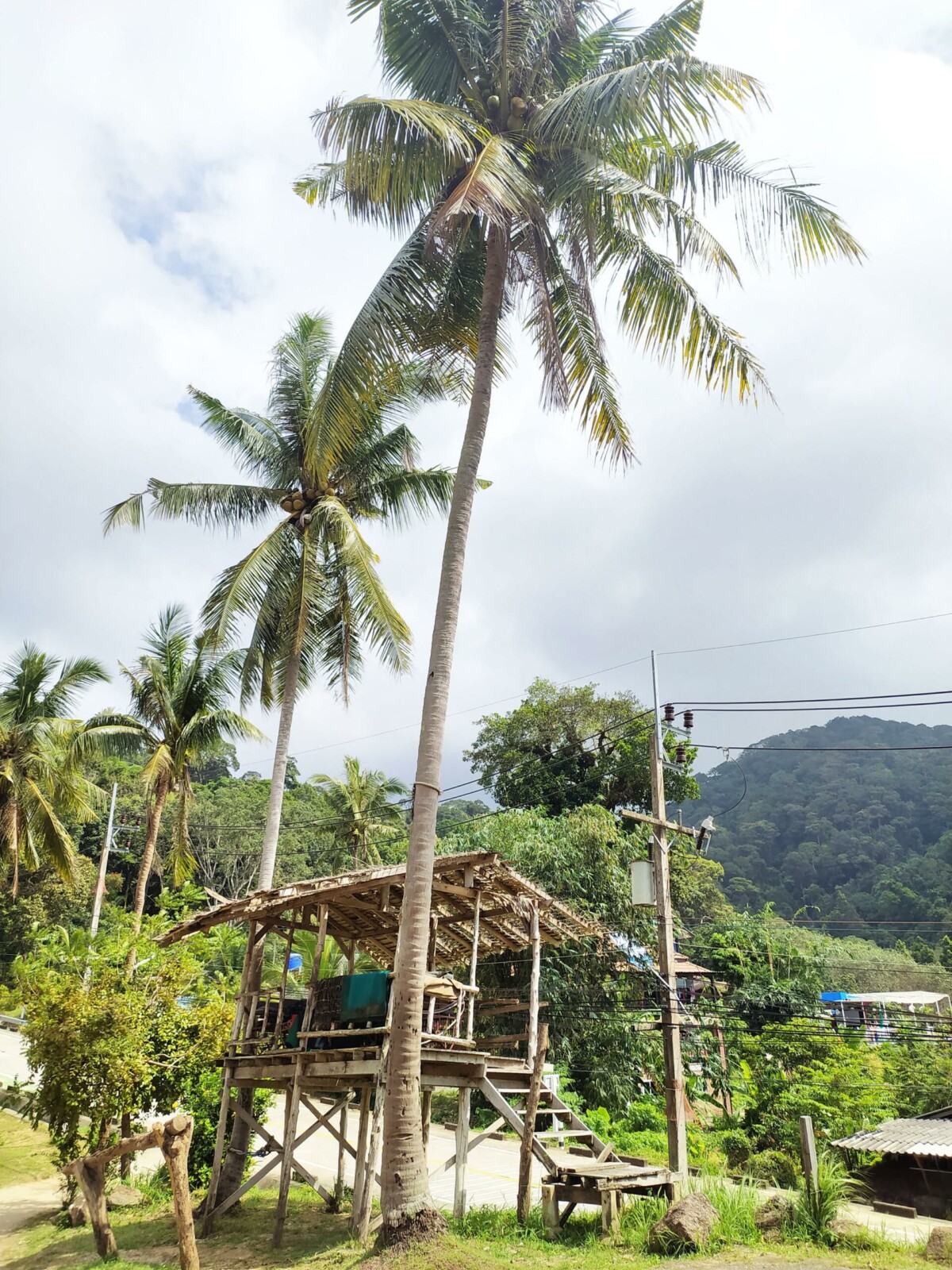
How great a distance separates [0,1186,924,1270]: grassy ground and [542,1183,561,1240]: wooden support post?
14cm

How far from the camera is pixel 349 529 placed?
1767cm

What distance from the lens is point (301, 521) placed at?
18766mm

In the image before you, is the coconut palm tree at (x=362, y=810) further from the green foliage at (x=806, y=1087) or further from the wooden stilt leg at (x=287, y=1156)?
the wooden stilt leg at (x=287, y=1156)

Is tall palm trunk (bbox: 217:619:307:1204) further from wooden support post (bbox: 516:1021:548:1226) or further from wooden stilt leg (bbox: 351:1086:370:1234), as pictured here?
wooden support post (bbox: 516:1021:548:1226)

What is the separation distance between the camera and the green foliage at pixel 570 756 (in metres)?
34.4

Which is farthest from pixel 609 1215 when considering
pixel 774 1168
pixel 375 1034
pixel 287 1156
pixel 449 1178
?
pixel 774 1168

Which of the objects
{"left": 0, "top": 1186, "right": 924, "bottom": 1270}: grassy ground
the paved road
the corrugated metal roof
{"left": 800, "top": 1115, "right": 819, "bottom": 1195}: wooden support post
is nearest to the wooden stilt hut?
{"left": 0, "top": 1186, "right": 924, "bottom": 1270}: grassy ground

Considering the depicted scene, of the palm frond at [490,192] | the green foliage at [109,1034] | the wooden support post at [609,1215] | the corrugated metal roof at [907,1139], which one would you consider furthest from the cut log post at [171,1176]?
the corrugated metal roof at [907,1139]

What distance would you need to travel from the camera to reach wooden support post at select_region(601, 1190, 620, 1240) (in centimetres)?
1073

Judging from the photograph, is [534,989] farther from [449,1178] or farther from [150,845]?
[150,845]

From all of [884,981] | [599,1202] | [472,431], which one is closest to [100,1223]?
[599,1202]

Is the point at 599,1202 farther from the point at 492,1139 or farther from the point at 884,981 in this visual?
the point at 884,981

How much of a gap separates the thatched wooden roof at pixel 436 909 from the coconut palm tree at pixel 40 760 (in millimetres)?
9317

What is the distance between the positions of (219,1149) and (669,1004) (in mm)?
7331
